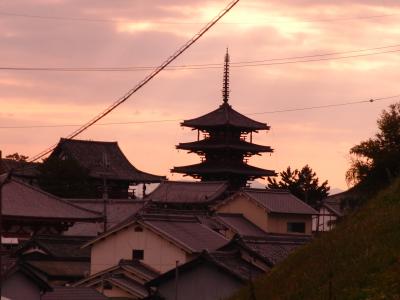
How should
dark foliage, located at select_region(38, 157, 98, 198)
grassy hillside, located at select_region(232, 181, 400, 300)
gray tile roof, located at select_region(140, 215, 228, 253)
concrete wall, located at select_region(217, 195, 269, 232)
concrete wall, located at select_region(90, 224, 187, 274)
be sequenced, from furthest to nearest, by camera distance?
dark foliage, located at select_region(38, 157, 98, 198), concrete wall, located at select_region(217, 195, 269, 232), concrete wall, located at select_region(90, 224, 187, 274), gray tile roof, located at select_region(140, 215, 228, 253), grassy hillside, located at select_region(232, 181, 400, 300)

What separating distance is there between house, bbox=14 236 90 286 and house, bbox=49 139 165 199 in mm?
29250

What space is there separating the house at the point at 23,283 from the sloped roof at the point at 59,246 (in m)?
19.1

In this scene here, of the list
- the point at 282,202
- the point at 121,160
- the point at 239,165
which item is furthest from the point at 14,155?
the point at 282,202

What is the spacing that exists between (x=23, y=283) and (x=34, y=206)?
43.8 ft

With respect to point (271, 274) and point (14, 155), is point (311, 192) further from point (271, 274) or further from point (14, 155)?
point (271, 274)

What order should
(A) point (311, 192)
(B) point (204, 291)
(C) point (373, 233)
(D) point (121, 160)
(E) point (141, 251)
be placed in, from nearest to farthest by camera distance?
(C) point (373, 233), (B) point (204, 291), (E) point (141, 251), (A) point (311, 192), (D) point (121, 160)

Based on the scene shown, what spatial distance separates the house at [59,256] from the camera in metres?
42.3

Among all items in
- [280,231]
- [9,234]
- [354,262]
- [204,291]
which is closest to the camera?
[354,262]

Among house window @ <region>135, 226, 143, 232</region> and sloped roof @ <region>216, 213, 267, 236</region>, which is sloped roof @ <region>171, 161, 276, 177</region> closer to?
sloped roof @ <region>216, 213, 267, 236</region>

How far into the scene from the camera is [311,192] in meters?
77.4

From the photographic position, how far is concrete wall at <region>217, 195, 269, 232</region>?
57.7m

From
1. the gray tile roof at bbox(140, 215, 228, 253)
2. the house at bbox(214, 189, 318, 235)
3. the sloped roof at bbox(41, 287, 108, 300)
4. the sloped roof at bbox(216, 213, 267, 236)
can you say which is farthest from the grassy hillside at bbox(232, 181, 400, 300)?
the house at bbox(214, 189, 318, 235)

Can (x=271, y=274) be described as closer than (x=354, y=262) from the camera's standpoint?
No

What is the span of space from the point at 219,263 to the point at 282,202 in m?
28.0
